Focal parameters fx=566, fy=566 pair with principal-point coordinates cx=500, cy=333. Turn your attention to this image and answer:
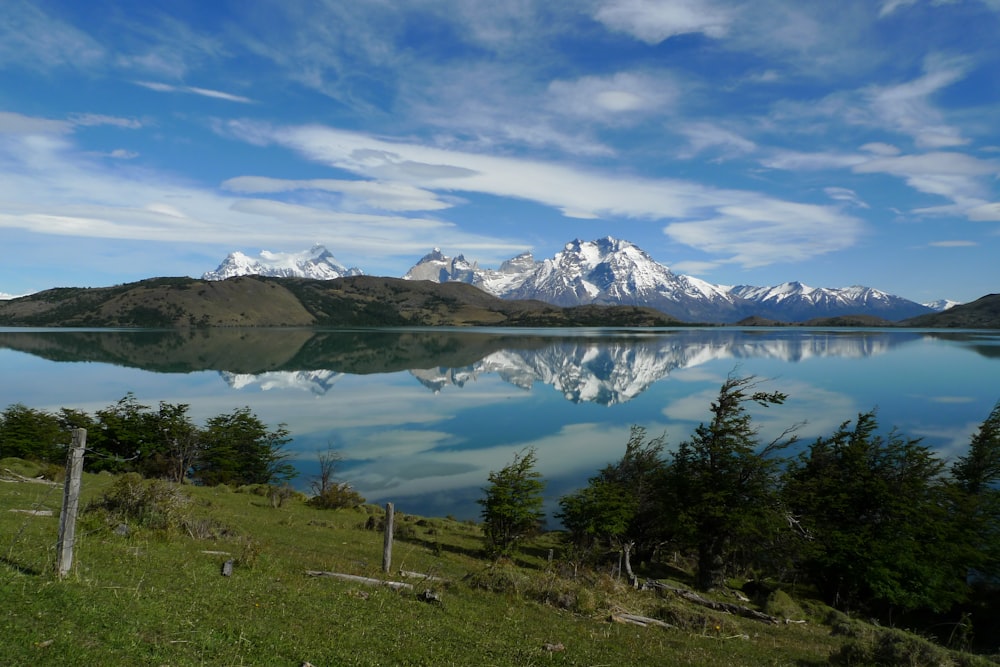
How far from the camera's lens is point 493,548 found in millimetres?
38344

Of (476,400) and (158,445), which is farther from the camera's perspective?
(476,400)

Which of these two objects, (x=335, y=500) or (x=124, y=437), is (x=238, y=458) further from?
(x=335, y=500)

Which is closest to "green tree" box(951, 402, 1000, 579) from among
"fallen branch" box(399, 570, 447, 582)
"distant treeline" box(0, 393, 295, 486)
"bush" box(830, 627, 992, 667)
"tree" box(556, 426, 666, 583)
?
"tree" box(556, 426, 666, 583)

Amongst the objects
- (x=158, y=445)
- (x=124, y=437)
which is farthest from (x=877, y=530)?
(x=124, y=437)

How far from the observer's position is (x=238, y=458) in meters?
66.8

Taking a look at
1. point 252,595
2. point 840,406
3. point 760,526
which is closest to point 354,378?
point 840,406

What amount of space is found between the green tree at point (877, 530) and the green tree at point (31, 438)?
72750 mm

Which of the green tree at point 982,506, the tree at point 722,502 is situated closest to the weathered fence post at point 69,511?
the tree at point 722,502

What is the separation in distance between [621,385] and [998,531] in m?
94.7

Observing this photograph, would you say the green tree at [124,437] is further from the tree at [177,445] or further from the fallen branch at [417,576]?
the fallen branch at [417,576]

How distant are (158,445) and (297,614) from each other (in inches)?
2268

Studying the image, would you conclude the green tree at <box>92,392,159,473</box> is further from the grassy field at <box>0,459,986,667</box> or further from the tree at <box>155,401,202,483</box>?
the grassy field at <box>0,459,986,667</box>

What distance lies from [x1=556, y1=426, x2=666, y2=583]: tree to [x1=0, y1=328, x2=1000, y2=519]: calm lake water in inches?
506

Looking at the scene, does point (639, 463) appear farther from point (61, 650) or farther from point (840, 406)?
point (840, 406)
